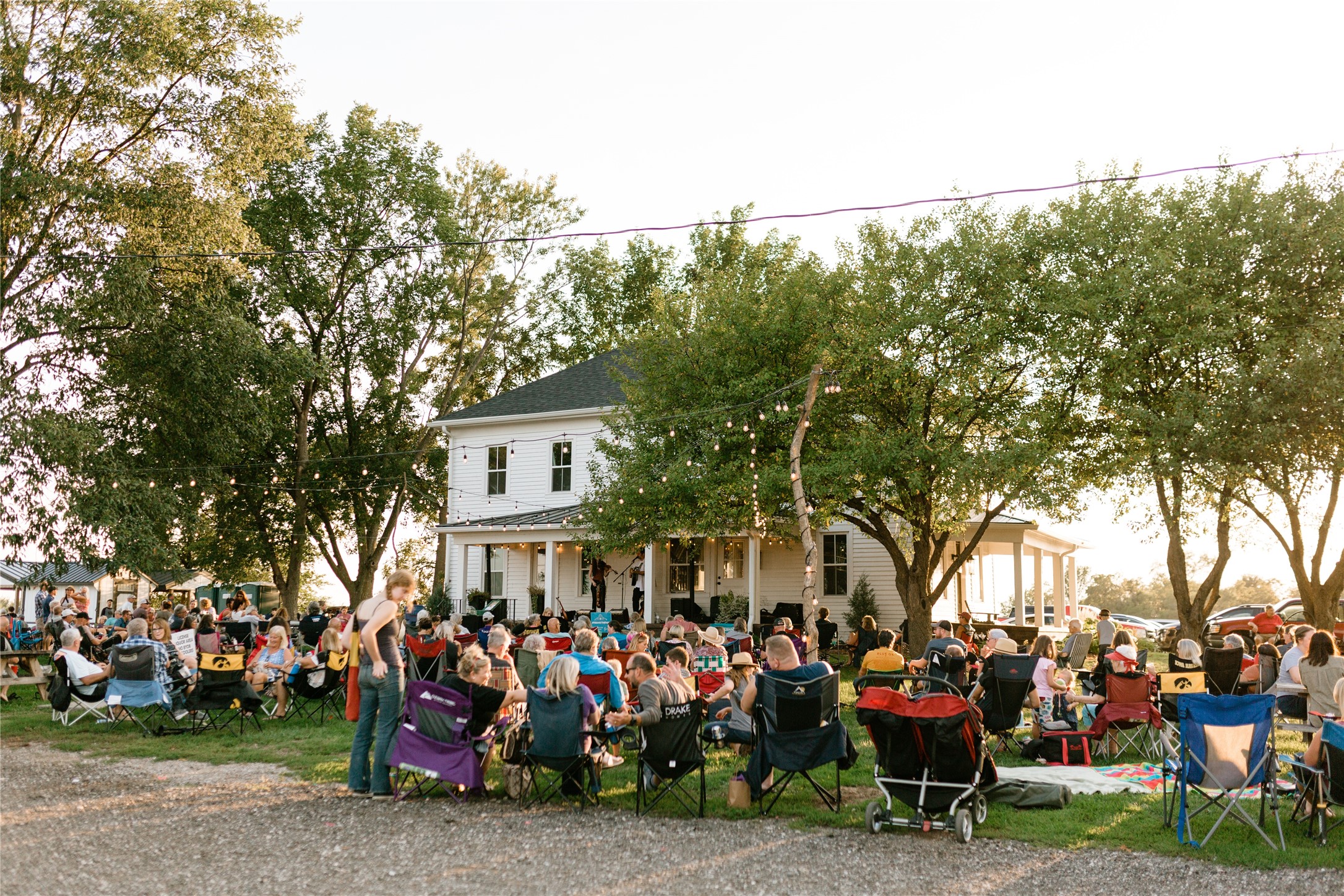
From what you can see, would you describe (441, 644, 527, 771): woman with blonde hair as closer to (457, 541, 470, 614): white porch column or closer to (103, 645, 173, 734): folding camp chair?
(103, 645, 173, 734): folding camp chair

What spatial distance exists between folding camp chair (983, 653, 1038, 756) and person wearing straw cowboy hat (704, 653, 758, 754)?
2235 millimetres

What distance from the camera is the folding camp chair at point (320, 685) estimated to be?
12195mm

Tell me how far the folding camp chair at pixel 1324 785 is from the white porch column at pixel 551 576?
18.3 m

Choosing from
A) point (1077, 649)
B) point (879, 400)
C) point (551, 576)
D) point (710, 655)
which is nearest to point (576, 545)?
point (551, 576)

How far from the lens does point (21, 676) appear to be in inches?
573

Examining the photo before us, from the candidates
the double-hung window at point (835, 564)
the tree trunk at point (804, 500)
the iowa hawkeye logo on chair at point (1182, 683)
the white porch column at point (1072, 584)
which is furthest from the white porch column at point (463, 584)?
the iowa hawkeye logo on chair at point (1182, 683)

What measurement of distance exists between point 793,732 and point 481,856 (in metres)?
2.32

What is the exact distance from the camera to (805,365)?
18938mm

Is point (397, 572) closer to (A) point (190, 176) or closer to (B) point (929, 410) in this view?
(B) point (929, 410)

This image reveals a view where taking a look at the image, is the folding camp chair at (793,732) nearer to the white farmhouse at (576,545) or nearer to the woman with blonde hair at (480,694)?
the woman with blonde hair at (480,694)

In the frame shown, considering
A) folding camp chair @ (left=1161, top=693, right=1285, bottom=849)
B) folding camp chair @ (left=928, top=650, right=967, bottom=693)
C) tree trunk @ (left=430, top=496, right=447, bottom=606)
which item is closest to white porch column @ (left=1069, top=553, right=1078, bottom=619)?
tree trunk @ (left=430, top=496, right=447, bottom=606)

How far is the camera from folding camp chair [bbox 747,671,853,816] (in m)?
7.27

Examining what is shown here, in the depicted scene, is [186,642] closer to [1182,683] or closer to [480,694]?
[480,694]

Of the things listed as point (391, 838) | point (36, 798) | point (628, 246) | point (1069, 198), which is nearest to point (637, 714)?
point (391, 838)
